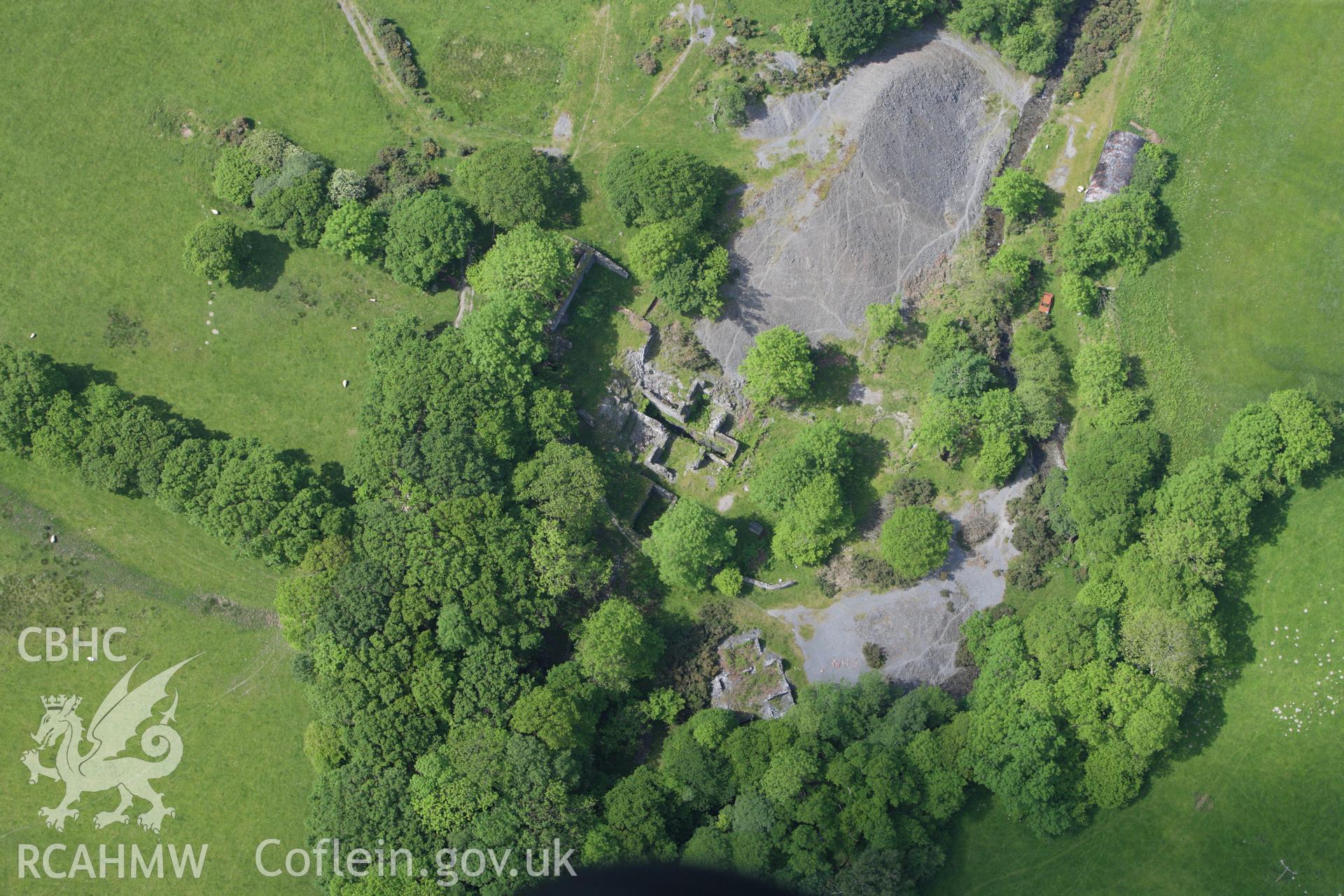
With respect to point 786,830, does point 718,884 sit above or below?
below

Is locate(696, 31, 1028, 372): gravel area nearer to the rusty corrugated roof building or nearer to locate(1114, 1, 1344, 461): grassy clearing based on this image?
the rusty corrugated roof building

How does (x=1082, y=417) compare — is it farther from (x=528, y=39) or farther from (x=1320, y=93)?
(x=528, y=39)

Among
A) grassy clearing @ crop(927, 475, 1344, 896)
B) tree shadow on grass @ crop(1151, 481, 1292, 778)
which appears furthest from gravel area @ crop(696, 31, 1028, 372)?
grassy clearing @ crop(927, 475, 1344, 896)

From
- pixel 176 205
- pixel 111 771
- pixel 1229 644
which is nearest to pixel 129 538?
pixel 111 771

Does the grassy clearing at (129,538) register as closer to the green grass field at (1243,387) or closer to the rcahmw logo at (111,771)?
the rcahmw logo at (111,771)

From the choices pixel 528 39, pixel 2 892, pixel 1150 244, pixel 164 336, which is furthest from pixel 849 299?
pixel 2 892

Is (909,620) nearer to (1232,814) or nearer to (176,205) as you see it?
(1232,814)
